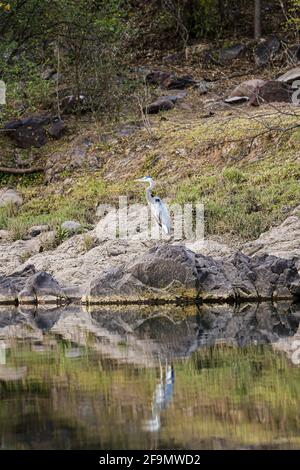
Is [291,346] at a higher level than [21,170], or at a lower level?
lower

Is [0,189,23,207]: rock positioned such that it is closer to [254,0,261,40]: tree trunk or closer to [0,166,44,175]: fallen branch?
[0,166,44,175]: fallen branch

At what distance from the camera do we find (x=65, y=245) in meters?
18.3

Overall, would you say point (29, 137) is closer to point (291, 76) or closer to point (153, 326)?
point (291, 76)

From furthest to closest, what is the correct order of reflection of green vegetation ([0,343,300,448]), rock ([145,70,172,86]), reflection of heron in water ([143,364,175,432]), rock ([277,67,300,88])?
rock ([145,70,172,86]) → rock ([277,67,300,88]) → reflection of heron in water ([143,364,175,432]) → reflection of green vegetation ([0,343,300,448])

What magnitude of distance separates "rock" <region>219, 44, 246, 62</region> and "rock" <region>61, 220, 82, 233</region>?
35.7 ft

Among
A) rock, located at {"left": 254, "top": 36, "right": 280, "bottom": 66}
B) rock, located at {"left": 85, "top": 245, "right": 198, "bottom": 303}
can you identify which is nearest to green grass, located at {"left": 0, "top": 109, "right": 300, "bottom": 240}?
rock, located at {"left": 85, "top": 245, "right": 198, "bottom": 303}

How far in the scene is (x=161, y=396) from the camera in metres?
7.66

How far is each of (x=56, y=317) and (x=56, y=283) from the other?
205 centimetres

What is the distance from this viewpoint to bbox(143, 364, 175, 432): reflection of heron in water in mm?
6711

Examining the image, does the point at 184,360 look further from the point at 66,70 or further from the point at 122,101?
the point at 66,70

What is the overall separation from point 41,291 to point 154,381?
760 centimetres

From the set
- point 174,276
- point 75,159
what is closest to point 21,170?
point 75,159

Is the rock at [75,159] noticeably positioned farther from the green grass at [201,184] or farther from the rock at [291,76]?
the rock at [291,76]
